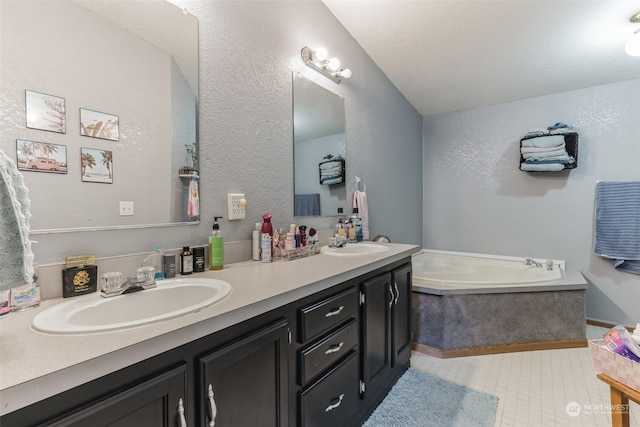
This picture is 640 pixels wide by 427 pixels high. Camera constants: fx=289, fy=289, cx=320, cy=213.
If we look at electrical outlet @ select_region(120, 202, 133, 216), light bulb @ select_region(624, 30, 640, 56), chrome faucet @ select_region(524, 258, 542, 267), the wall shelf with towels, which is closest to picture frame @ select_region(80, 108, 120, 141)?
electrical outlet @ select_region(120, 202, 133, 216)

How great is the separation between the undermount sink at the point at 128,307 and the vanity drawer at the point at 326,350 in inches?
16.0

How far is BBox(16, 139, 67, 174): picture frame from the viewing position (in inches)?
34.4

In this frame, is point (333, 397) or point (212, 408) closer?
point (212, 408)

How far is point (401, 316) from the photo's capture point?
1.83 m

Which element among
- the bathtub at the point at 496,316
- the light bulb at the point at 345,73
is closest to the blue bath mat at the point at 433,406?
the bathtub at the point at 496,316

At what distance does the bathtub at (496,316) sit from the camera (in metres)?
2.22

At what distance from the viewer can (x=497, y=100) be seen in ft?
10.2

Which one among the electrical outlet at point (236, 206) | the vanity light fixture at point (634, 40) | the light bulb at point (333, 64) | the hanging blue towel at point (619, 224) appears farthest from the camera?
the hanging blue towel at point (619, 224)

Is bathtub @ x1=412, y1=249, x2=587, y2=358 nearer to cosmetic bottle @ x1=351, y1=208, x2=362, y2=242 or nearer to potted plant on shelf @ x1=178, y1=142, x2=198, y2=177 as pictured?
cosmetic bottle @ x1=351, y1=208, x2=362, y2=242

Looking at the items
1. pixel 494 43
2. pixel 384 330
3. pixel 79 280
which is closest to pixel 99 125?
pixel 79 280

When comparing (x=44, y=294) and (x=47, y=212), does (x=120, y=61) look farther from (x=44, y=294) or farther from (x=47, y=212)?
(x=44, y=294)

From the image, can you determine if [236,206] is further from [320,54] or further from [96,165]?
[320,54]

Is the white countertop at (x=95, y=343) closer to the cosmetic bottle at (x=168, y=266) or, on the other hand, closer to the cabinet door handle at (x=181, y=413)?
the cabinet door handle at (x=181, y=413)

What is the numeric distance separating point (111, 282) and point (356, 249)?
138 cm
